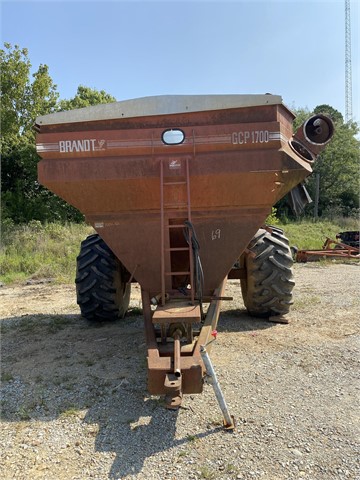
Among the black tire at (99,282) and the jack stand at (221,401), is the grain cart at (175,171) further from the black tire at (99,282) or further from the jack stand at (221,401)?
the black tire at (99,282)

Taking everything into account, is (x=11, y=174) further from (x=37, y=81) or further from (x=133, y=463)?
(x=133, y=463)

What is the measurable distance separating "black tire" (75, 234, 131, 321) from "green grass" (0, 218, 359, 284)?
0.86 m

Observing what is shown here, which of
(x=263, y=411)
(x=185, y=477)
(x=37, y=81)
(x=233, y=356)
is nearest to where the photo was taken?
(x=185, y=477)

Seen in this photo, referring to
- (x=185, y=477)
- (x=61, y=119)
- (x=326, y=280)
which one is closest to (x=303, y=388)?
(x=185, y=477)

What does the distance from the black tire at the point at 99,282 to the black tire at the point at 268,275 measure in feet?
5.56

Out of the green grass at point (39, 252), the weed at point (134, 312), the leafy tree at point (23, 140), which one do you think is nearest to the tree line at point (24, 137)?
the leafy tree at point (23, 140)

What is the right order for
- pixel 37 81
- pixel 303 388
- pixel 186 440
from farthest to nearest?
pixel 37 81
pixel 303 388
pixel 186 440

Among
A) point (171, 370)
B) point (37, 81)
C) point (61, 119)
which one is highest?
point (37, 81)

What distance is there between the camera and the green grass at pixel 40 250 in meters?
10.4

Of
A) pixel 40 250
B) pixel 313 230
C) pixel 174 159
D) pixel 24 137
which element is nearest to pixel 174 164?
pixel 174 159

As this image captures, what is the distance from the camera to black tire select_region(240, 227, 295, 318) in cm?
549

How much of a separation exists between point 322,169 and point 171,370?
1080 inches

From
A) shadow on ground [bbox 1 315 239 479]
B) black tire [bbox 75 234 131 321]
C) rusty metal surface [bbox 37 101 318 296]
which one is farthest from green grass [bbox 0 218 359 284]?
rusty metal surface [bbox 37 101 318 296]

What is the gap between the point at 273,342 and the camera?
16.0 ft
